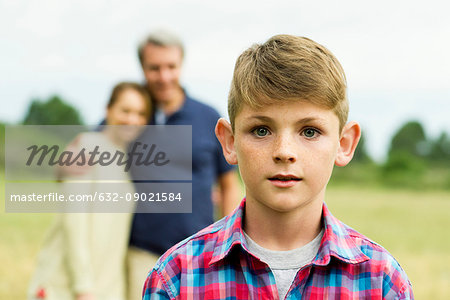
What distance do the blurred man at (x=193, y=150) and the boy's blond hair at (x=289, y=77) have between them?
2.03 metres

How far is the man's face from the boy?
6.86 ft

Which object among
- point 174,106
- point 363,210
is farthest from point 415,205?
point 174,106

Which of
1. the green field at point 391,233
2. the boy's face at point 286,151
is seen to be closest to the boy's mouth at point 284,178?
the boy's face at point 286,151

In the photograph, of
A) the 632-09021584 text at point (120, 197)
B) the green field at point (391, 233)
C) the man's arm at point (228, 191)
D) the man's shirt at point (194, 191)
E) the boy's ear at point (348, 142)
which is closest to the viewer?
the boy's ear at point (348, 142)

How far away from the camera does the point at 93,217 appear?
3826mm

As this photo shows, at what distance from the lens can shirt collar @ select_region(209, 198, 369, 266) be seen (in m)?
1.78

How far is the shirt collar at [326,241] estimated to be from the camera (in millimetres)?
1781

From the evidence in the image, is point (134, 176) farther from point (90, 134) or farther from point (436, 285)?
point (436, 285)

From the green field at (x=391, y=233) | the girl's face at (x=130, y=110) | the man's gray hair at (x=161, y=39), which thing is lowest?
the green field at (x=391, y=233)

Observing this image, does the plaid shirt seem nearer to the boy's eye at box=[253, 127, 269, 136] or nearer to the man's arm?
the boy's eye at box=[253, 127, 269, 136]

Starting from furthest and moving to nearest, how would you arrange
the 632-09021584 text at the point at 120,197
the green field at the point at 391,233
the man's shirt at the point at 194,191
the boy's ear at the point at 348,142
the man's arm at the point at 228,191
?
the green field at the point at 391,233 < the man's arm at the point at 228,191 < the man's shirt at the point at 194,191 < the 632-09021584 text at the point at 120,197 < the boy's ear at the point at 348,142

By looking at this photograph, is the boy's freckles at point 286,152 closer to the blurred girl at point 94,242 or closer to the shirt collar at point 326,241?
the shirt collar at point 326,241

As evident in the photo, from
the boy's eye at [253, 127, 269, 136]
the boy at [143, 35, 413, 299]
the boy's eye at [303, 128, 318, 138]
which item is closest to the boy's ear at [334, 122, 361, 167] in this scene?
the boy at [143, 35, 413, 299]

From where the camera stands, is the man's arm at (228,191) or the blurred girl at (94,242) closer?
the blurred girl at (94,242)
